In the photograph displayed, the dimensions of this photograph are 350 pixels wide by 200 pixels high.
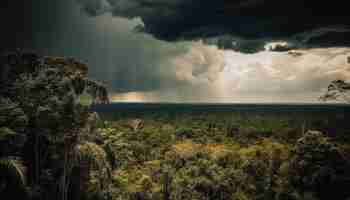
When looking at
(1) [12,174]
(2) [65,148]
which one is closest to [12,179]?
(1) [12,174]

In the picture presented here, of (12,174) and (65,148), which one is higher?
(65,148)

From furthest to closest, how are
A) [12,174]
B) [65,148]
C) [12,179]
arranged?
[65,148] → [12,179] → [12,174]

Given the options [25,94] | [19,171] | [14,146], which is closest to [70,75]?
[25,94]

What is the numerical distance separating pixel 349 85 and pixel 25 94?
11601 mm

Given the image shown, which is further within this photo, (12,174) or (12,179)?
(12,179)

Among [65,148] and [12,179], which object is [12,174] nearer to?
[12,179]

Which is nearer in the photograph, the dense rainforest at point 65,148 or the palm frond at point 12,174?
the palm frond at point 12,174

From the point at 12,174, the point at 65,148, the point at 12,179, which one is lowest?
the point at 12,179

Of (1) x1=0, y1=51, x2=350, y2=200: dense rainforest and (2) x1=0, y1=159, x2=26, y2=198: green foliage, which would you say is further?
(1) x1=0, y1=51, x2=350, y2=200: dense rainforest

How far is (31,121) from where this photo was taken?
8.50 m

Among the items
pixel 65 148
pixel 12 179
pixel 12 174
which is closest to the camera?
pixel 12 174

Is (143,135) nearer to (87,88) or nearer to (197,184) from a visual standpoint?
(197,184)

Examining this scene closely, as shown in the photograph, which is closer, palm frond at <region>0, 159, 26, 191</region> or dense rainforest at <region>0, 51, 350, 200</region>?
palm frond at <region>0, 159, 26, 191</region>

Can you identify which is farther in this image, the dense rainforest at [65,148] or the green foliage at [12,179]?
the dense rainforest at [65,148]
